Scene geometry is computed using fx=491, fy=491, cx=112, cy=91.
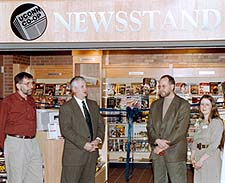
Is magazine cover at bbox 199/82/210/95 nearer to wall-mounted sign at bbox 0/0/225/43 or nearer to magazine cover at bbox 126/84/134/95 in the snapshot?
magazine cover at bbox 126/84/134/95

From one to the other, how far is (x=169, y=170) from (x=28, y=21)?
312 cm

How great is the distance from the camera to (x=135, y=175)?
1095 centimetres

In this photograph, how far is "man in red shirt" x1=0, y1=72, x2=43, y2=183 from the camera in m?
6.33

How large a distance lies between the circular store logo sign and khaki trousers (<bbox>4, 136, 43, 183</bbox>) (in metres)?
2.19

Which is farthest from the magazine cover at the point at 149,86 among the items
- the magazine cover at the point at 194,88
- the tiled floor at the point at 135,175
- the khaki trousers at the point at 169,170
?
the khaki trousers at the point at 169,170

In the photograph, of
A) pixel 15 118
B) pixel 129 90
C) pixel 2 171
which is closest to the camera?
pixel 15 118

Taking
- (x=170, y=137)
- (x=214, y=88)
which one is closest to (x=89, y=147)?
(x=170, y=137)

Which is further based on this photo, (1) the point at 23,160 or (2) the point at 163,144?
(2) the point at 163,144

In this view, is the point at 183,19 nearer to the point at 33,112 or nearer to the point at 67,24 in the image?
the point at 67,24

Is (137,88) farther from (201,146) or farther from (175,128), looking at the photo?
(201,146)

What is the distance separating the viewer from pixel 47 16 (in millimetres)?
4453

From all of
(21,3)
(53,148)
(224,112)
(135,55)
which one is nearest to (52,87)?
(135,55)

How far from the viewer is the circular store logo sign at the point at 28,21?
4465mm

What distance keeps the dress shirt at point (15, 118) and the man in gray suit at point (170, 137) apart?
67.0 inches
